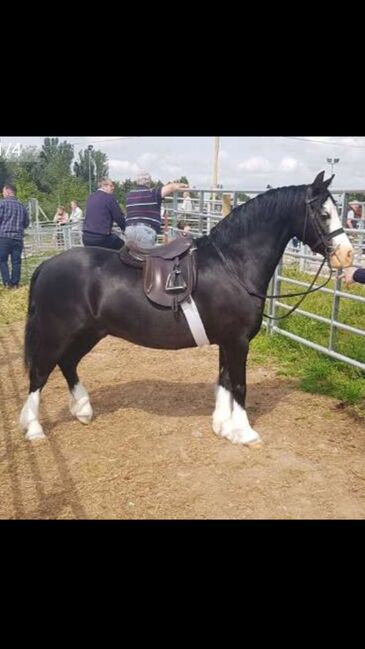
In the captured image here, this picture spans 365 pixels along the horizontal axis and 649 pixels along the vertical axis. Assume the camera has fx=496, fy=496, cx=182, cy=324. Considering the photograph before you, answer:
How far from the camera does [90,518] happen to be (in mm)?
2949

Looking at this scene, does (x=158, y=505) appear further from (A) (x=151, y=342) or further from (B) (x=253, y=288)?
(B) (x=253, y=288)

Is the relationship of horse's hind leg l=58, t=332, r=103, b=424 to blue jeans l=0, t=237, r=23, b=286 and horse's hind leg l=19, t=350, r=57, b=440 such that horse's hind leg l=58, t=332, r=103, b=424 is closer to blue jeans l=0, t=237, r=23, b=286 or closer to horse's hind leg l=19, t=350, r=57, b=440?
horse's hind leg l=19, t=350, r=57, b=440

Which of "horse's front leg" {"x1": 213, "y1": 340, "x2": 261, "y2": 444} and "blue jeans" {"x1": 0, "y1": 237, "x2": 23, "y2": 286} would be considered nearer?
"horse's front leg" {"x1": 213, "y1": 340, "x2": 261, "y2": 444}

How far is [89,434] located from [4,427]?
737 millimetres

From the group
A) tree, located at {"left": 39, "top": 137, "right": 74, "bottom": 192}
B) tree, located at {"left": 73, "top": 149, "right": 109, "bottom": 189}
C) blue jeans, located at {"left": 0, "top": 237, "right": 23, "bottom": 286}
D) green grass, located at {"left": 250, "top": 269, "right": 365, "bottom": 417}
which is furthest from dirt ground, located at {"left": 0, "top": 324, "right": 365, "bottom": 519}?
tree, located at {"left": 73, "top": 149, "right": 109, "bottom": 189}

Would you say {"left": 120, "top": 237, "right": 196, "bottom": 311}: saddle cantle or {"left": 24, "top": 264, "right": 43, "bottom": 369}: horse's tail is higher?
{"left": 120, "top": 237, "right": 196, "bottom": 311}: saddle cantle

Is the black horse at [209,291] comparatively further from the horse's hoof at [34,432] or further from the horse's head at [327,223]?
the horse's hoof at [34,432]

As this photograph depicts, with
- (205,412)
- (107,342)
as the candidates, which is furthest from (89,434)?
(107,342)

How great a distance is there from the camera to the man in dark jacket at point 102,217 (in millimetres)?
6746

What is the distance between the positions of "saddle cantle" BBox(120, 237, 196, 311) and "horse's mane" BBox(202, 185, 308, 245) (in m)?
0.31

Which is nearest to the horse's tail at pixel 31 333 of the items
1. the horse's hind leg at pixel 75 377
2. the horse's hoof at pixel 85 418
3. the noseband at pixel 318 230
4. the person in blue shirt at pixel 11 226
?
the horse's hind leg at pixel 75 377

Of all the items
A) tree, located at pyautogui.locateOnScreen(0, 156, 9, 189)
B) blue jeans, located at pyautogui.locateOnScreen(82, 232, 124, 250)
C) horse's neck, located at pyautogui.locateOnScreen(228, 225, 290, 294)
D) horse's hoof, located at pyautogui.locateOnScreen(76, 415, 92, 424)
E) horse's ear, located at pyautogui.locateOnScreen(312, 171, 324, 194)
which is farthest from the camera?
tree, located at pyautogui.locateOnScreen(0, 156, 9, 189)

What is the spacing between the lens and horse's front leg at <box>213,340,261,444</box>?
3.77m

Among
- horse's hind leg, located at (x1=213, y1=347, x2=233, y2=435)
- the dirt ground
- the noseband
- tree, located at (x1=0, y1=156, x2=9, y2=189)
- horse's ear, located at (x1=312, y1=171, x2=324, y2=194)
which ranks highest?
tree, located at (x1=0, y1=156, x2=9, y2=189)
